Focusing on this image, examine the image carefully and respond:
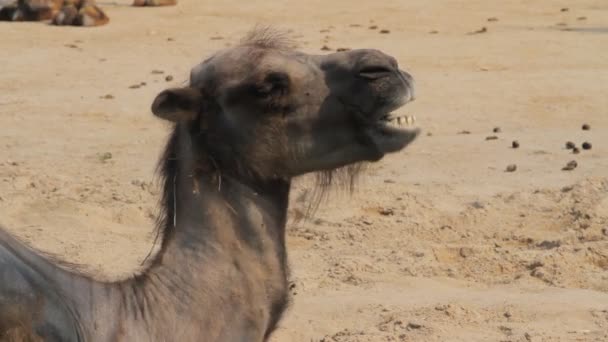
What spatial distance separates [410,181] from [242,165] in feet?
16.3

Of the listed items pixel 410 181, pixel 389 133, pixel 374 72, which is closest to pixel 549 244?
pixel 410 181

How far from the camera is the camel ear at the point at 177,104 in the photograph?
5461 mm

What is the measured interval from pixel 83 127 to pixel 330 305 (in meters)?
4.44

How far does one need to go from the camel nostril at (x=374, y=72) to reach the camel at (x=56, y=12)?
1124 centimetres

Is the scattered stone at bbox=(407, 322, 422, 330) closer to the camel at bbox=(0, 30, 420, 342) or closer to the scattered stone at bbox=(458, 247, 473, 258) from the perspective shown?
the scattered stone at bbox=(458, 247, 473, 258)

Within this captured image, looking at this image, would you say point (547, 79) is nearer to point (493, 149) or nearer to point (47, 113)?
point (493, 149)

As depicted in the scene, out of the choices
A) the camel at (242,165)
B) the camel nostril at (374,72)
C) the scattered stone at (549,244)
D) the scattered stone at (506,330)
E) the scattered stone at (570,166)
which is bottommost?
the scattered stone at (570,166)

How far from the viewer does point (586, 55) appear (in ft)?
49.1

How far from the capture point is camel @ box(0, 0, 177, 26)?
16.5 metres

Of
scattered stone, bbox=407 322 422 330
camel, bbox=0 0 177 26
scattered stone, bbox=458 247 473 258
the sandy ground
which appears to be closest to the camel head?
the sandy ground

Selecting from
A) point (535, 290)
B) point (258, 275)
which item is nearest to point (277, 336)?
point (535, 290)

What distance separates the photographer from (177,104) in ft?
18.0

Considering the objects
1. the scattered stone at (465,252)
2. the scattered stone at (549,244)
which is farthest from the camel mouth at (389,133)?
the scattered stone at (549,244)

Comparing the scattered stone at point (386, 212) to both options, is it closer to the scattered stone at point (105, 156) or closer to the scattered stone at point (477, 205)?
the scattered stone at point (477, 205)
